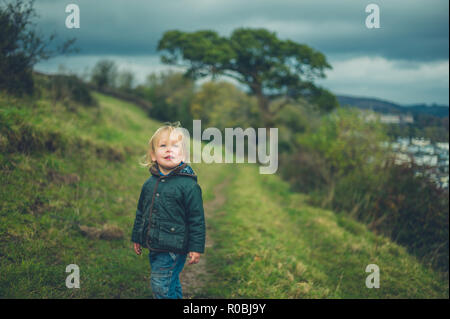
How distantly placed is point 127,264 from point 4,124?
364 cm

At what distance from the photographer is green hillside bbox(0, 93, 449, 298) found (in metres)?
3.86

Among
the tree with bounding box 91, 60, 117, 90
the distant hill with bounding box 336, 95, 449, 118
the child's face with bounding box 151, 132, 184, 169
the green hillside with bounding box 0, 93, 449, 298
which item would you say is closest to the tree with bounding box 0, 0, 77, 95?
the green hillside with bounding box 0, 93, 449, 298

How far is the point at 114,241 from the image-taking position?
16.2ft

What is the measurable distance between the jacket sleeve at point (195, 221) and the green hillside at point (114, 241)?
1.47 metres

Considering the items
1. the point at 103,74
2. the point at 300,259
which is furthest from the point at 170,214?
the point at 103,74

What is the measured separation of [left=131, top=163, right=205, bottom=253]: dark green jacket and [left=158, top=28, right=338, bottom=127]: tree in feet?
67.1

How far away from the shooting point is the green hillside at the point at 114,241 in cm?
386

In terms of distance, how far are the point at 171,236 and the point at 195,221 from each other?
0.28 meters

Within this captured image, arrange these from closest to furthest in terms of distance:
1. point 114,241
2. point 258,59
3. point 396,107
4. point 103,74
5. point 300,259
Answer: point 114,241 → point 300,259 → point 396,107 → point 258,59 → point 103,74

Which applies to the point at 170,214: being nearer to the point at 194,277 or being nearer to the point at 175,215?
the point at 175,215

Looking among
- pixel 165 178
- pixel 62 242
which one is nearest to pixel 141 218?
pixel 165 178

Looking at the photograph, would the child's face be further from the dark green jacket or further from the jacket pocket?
the jacket pocket

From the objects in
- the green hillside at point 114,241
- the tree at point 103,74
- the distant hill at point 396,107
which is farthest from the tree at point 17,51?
the tree at point 103,74
